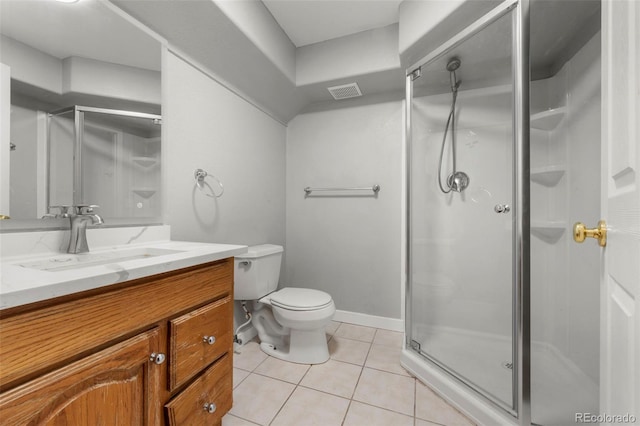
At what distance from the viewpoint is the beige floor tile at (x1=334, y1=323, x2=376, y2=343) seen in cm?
206

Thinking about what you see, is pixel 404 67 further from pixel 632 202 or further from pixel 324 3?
pixel 632 202

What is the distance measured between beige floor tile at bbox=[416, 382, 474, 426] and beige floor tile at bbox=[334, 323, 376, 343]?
0.65 meters

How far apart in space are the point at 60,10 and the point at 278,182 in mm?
1633

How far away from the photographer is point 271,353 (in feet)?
5.81

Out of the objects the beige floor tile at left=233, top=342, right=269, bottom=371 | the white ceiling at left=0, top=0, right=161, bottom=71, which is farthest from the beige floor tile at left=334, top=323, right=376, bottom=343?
the white ceiling at left=0, top=0, right=161, bottom=71

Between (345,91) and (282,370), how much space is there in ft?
6.88

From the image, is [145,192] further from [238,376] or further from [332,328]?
[332,328]

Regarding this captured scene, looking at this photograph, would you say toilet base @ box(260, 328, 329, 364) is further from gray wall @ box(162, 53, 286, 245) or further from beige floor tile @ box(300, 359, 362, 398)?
gray wall @ box(162, 53, 286, 245)

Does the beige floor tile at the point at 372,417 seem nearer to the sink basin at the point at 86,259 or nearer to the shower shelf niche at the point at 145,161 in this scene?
the sink basin at the point at 86,259

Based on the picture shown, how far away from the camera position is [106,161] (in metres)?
1.16

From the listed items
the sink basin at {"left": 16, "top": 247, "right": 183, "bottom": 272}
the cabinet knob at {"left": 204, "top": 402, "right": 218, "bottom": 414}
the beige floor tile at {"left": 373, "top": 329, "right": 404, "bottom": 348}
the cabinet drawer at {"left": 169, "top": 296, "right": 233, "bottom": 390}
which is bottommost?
the beige floor tile at {"left": 373, "top": 329, "right": 404, "bottom": 348}


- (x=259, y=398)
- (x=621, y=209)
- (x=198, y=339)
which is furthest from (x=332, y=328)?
(x=621, y=209)

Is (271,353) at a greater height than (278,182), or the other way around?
(278,182)

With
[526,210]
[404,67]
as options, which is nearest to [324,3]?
[404,67]
